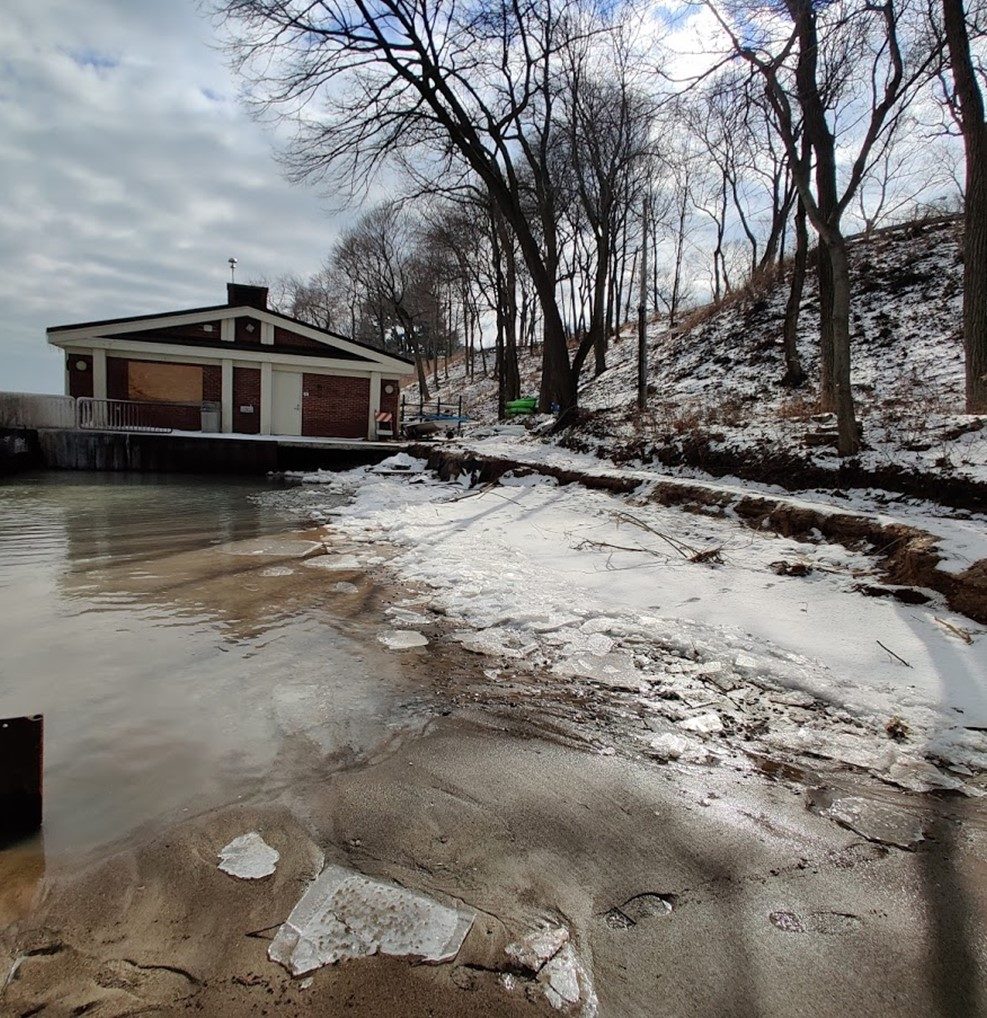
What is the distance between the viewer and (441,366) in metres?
61.0

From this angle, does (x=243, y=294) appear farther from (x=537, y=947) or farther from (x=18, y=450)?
(x=537, y=947)

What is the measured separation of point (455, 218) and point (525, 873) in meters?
31.1

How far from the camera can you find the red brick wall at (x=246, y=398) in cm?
2098

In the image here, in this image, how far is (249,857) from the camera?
2029 millimetres

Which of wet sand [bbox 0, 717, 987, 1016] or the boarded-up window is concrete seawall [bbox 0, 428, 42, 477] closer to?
the boarded-up window

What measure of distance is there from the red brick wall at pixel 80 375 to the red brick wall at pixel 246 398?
425 cm

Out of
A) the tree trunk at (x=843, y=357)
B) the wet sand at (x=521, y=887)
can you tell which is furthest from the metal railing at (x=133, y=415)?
the wet sand at (x=521, y=887)

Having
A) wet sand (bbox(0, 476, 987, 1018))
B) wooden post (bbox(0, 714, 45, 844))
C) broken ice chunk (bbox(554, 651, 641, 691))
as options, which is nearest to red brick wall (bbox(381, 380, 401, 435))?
broken ice chunk (bbox(554, 651, 641, 691))

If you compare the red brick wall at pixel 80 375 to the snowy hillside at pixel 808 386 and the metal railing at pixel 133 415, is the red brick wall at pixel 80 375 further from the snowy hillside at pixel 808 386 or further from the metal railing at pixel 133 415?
the snowy hillside at pixel 808 386

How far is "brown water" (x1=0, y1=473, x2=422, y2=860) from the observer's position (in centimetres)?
244

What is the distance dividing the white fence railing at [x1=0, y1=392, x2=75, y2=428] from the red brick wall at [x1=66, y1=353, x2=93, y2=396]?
2.47 metres

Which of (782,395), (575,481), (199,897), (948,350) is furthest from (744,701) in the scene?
(948,350)

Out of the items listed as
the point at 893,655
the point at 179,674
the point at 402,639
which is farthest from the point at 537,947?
the point at 893,655

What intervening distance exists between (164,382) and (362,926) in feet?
72.1
